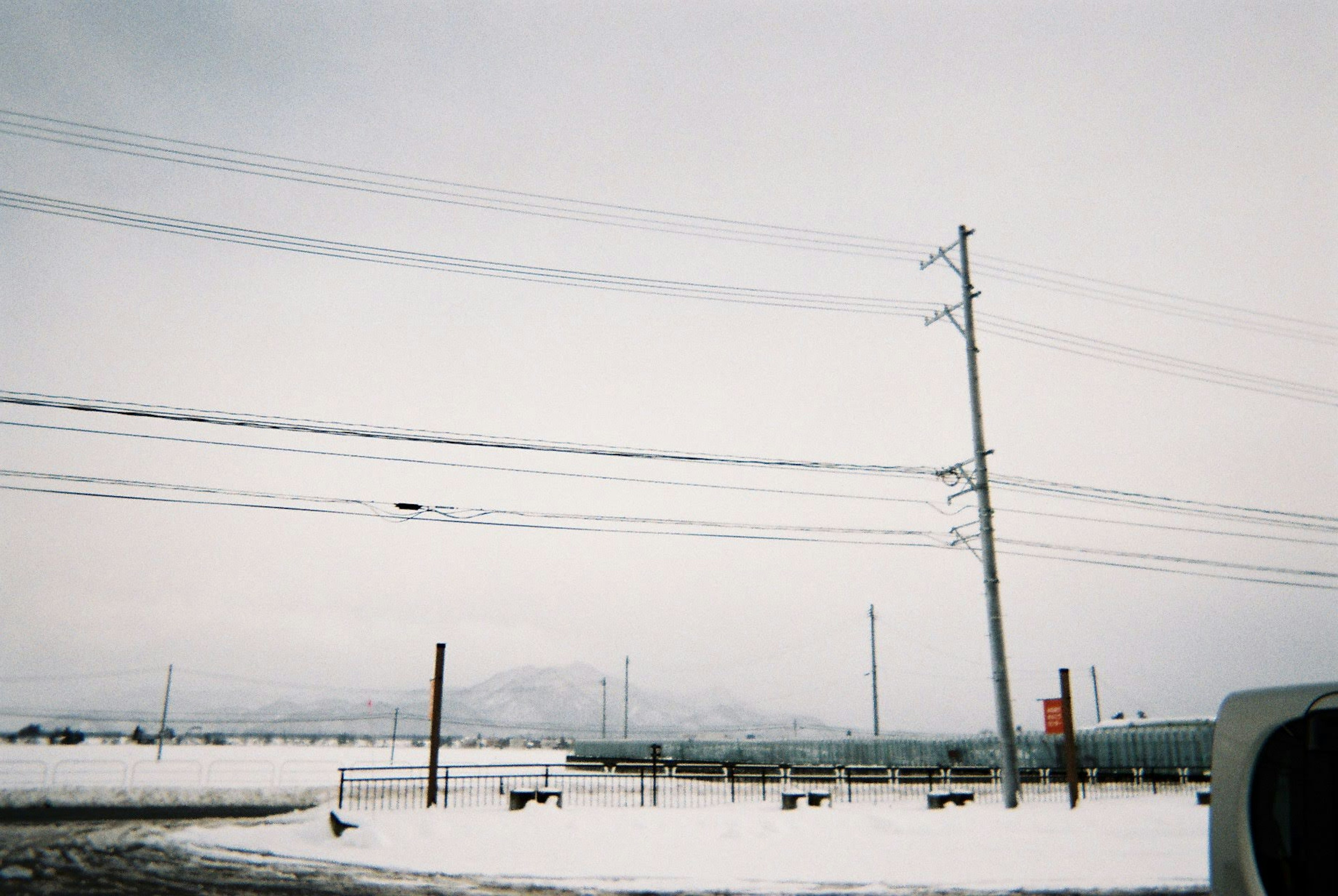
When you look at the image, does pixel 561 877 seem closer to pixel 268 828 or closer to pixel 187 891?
pixel 187 891

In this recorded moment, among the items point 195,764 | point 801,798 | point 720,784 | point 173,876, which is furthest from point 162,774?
point 173,876

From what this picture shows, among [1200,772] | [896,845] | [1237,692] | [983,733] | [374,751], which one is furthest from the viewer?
[374,751]

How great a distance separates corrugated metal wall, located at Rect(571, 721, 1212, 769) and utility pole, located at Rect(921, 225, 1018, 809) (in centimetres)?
1978

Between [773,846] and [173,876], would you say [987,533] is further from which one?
[173,876]

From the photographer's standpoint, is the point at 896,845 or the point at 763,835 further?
the point at 763,835

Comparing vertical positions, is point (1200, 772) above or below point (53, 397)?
below

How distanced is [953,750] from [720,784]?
1770 cm

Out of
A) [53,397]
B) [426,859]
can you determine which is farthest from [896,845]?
[53,397]

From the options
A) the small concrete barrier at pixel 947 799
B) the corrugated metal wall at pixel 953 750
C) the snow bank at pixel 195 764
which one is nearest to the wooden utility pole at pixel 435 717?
the snow bank at pixel 195 764

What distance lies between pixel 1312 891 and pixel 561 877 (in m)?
11.0

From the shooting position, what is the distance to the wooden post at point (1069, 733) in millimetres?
20953

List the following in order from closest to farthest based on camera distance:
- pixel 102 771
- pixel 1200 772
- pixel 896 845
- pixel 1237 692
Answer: pixel 1237 692
pixel 896 845
pixel 1200 772
pixel 102 771

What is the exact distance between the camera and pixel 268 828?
738 inches

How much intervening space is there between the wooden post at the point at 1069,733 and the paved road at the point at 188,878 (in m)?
9.90
